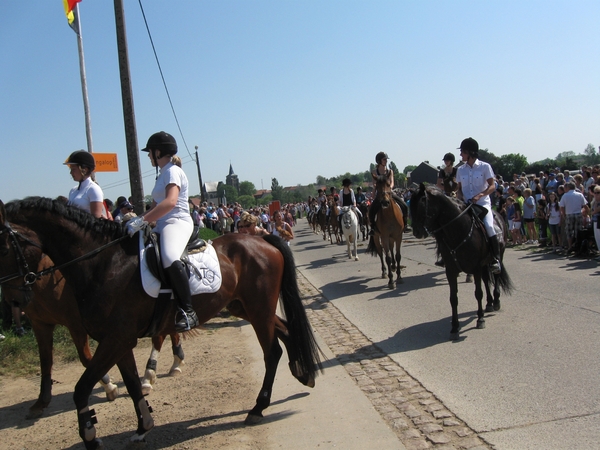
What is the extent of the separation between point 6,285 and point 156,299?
120 centimetres

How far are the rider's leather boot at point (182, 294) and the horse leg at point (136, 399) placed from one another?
0.52 metres

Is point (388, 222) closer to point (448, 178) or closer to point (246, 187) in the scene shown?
point (448, 178)

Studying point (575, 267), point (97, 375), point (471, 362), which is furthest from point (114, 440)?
point (575, 267)

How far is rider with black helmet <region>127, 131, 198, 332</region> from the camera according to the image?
4.41m

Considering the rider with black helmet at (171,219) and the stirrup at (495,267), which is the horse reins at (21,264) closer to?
the rider with black helmet at (171,219)

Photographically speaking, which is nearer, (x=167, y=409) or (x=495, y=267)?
(x=167, y=409)

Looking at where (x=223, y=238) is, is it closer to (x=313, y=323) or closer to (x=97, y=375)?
(x=97, y=375)

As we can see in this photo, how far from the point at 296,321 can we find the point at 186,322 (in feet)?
4.52

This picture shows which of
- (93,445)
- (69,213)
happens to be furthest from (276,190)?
(93,445)

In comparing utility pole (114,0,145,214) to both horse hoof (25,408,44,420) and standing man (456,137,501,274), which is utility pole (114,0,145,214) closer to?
horse hoof (25,408,44,420)

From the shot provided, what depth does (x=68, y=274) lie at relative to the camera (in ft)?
14.3

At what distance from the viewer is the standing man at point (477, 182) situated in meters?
7.99

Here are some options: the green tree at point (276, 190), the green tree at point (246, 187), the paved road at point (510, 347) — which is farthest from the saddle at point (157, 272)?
the green tree at point (246, 187)

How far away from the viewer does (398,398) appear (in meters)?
5.07
